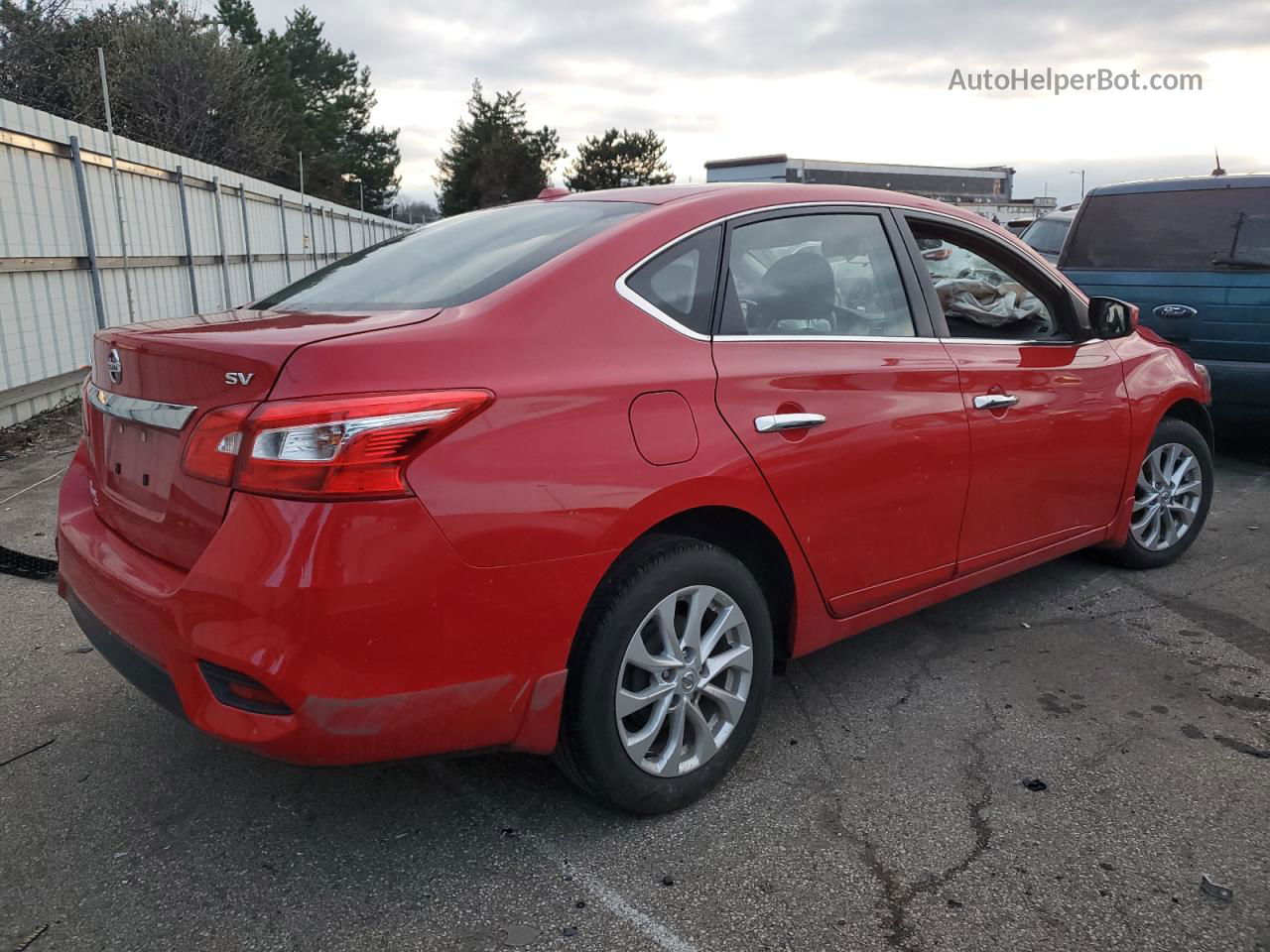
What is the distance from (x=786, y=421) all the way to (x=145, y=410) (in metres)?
1.62

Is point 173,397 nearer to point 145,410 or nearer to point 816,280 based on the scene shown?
point 145,410

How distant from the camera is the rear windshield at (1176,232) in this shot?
6457 millimetres

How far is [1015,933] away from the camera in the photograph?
2240mm

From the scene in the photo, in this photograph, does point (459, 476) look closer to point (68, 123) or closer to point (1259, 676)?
point (1259, 676)

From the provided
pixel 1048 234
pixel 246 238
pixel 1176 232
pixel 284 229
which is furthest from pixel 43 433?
pixel 284 229

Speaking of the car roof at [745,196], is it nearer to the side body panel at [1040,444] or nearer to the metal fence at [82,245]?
the side body panel at [1040,444]

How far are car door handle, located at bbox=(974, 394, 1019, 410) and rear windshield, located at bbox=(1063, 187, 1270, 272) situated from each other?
3.92 meters

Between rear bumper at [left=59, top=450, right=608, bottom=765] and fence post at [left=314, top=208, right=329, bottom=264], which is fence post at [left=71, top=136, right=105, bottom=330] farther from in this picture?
fence post at [left=314, top=208, right=329, bottom=264]

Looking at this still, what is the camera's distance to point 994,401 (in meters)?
3.44

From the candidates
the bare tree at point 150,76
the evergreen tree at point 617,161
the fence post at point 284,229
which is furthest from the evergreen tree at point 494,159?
the fence post at point 284,229

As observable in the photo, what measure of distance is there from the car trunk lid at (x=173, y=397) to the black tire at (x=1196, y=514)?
345 centimetres

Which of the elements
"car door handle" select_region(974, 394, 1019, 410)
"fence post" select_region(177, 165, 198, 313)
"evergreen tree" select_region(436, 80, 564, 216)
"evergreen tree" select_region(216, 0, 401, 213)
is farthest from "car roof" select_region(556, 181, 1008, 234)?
"evergreen tree" select_region(436, 80, 564, 216)

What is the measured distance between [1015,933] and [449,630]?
139cm

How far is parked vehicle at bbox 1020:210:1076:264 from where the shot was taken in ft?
35.3
